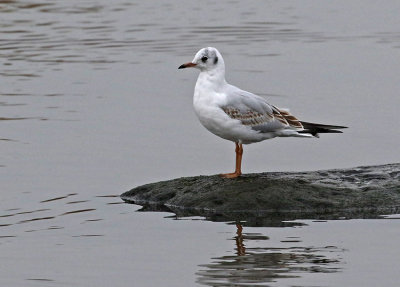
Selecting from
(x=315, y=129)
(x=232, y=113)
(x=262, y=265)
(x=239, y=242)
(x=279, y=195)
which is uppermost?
(x=232, y=113)

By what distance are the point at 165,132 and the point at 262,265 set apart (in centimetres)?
540

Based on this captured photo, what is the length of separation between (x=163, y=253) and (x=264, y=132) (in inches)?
85.5

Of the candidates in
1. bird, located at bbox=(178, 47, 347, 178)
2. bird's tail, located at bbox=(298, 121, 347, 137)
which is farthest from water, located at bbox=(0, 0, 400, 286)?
bird's tail, located at bbox=(298, 121, 347, 137)

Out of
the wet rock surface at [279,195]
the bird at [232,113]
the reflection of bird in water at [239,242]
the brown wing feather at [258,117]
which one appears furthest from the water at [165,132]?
the brown wing feather at [258,117]

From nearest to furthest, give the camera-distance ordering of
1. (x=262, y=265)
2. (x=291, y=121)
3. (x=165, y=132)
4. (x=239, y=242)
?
(x=262, y=265), (x=239, y=242), (x=291, y=121), (x=165, y=132)

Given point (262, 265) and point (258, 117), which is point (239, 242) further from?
point (258, 117)

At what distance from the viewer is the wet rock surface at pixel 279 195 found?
10.6 m

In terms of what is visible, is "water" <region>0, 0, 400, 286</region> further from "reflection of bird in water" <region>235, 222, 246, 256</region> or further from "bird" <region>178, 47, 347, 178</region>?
"bird" <region>178, 47, 347, 178</region>

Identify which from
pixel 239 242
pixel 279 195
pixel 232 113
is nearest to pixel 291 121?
pixel 232 113

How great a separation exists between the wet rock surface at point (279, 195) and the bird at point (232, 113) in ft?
1.05

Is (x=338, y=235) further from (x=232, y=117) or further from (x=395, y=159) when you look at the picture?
(x=395, y=159)

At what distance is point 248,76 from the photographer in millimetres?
18000

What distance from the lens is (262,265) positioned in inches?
357

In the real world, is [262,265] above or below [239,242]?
below
